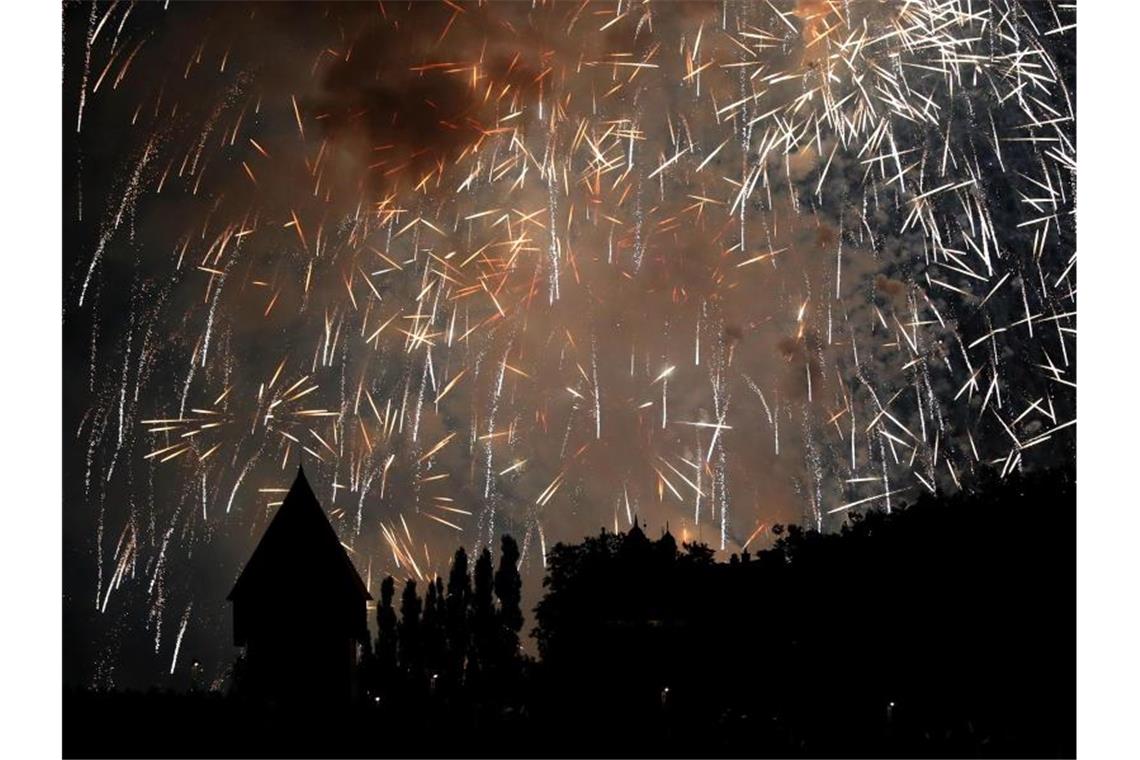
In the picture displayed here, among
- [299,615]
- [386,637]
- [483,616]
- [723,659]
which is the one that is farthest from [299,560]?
[386,637]

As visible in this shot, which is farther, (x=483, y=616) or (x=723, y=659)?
(x=483, y=616)

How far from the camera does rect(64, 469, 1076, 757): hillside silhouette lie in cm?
1329

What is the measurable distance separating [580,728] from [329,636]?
412 inches

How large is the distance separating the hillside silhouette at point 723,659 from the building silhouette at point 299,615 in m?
0.40

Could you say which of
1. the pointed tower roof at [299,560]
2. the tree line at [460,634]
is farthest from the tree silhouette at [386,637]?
the pointed tower roof at [299,560]

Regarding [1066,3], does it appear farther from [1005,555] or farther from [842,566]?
[842,566]

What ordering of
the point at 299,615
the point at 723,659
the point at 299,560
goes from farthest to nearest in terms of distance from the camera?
the point at 723,659 < the point at 299,560 < the point at 299,615

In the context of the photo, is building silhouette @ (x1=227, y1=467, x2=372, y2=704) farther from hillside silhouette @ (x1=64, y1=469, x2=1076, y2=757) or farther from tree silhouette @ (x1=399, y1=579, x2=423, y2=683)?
tree silhouette @ (x1=399, y1=579, x2=423, y2=683)

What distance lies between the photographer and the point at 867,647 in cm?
3056

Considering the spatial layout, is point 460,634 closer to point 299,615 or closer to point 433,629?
point 433,629

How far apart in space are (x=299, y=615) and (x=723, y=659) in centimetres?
1876

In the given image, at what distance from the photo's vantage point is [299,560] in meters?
23.1

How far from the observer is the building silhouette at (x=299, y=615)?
22.1 meters

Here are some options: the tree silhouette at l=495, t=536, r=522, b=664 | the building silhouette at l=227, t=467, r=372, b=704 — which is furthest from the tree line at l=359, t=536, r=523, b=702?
the building silhouette at l=227, t=467, r=372, b=704
